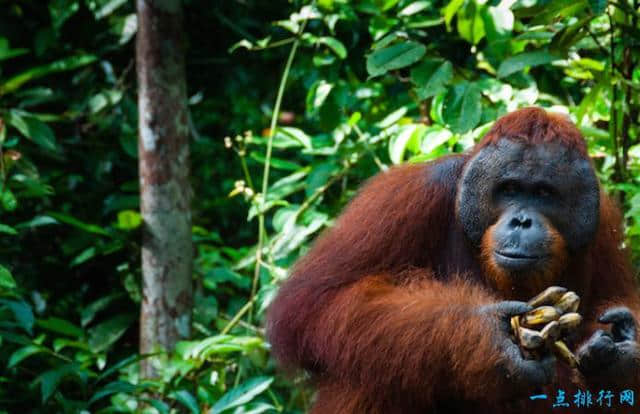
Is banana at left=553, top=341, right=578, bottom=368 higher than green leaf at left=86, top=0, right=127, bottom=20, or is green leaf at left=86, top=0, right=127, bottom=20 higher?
green leaf at left=86, top=0, right=127, bottom=20

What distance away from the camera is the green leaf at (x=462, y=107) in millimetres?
4512

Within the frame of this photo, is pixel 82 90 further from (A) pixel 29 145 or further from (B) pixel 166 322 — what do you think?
(B) pixel 166 322

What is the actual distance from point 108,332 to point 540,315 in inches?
113

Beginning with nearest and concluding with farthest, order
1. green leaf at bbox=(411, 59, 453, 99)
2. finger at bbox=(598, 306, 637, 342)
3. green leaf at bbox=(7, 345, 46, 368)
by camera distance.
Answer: finger at bbox=(598, 306, 637, 342) < green leaf at bbox=(7, 345, 46, 368) < green leaf at bbox=(411, 59, 453, 99)

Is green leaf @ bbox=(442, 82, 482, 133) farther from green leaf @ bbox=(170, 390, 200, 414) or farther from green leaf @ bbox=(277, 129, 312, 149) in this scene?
green leaf @ bbox=(170, 390, 200, 414)

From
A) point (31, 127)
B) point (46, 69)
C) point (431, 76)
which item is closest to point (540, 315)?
point (431, 76)

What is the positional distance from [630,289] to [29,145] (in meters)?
3.51

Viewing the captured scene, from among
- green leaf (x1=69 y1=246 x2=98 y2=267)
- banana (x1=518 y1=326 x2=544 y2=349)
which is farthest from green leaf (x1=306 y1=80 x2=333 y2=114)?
banana (x1=518 y1=326 x2=544 y2=349)

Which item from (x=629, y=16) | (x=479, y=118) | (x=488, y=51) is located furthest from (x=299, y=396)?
(x=629, y=16)

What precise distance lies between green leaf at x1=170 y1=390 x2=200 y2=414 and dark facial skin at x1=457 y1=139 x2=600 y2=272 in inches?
55.2

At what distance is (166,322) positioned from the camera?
5.06 meters

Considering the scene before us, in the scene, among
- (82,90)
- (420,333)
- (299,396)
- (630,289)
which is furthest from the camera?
(82,90)

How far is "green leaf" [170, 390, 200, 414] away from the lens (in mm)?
4273

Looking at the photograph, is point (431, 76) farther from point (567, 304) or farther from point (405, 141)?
point (567, 304)
